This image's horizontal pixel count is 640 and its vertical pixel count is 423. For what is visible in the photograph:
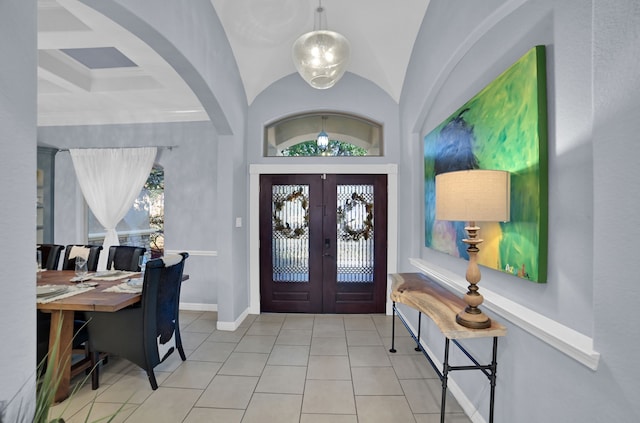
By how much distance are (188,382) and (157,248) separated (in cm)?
277

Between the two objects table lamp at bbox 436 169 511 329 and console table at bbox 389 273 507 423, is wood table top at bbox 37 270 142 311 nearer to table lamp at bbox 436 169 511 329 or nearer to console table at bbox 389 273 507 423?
console table at bbox 389 273 507 423

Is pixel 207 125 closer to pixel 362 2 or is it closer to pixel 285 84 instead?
pixel 285 84

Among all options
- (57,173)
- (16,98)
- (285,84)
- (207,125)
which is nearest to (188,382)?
(16,98)

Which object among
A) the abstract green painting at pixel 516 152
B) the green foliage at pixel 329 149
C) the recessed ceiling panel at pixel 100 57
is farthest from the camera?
the green foliage at pixel 329 149

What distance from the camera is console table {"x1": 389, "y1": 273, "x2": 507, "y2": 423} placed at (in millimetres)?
1553

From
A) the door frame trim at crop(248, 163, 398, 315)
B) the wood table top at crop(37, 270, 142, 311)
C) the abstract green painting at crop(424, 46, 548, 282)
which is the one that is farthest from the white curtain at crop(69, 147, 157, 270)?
the abstract green painting at crop(424, 46, 548, 282)

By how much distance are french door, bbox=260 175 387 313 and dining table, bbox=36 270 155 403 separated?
1.89m

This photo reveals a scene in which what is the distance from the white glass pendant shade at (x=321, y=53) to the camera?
2.39m

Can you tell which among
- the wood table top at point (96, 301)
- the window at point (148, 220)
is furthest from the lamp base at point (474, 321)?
the window at point (148, 220)

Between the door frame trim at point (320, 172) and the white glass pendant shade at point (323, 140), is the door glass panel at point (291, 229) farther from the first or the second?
the white glass pendant shade at point (323, 140)

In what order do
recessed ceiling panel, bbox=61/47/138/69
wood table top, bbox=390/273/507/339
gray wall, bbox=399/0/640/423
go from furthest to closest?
recessed ceiling panel, bbox=61/47/138/69, wood table top, bbox=390/273/507/339, gray wall, bbox=399/0/640/423

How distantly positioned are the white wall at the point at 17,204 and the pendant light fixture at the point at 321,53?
1725 mm

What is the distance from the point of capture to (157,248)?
15.3ft

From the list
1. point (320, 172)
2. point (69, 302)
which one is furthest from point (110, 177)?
point (320, 172)
